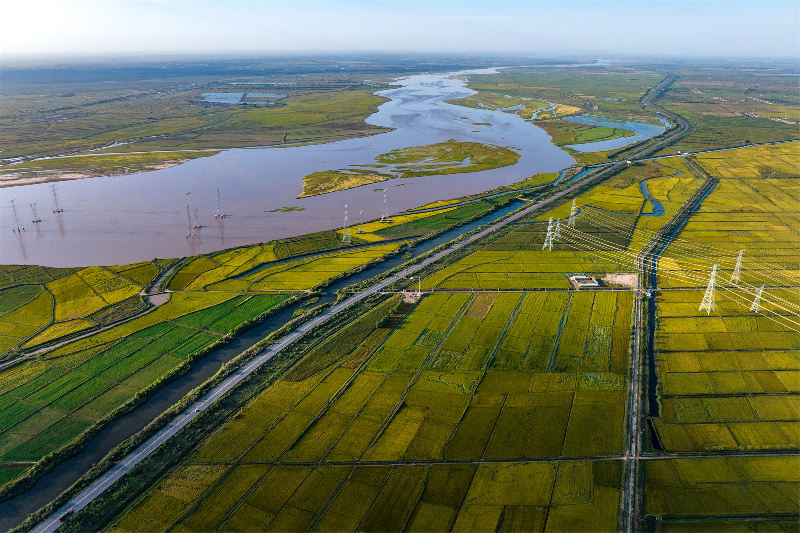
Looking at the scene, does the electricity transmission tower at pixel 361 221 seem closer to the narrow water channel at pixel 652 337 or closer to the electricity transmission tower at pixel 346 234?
the electricity transmission tower at pixel 346 234

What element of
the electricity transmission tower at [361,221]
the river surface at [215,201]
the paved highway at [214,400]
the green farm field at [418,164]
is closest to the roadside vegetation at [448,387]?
the paved highway at [214,400]

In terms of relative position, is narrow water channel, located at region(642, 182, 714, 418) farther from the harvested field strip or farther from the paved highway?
the harvested field strip

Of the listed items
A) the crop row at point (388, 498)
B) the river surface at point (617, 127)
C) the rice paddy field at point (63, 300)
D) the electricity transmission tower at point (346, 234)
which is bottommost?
the crop row at point (388, 498)

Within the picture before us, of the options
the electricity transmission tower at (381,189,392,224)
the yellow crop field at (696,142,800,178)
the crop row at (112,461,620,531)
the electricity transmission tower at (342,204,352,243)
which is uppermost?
the yellow crop field at (696,142,800,178)

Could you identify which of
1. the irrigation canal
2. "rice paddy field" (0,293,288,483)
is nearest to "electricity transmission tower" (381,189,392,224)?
the irrigation canal

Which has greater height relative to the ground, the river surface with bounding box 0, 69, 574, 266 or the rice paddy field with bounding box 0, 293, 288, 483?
the river surface with bounding box 0, 69, 574, 266

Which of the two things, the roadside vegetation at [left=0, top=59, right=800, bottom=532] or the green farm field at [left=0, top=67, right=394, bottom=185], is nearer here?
the roadside vegetation at [left=0, top=59, right=800, bottom=532]
